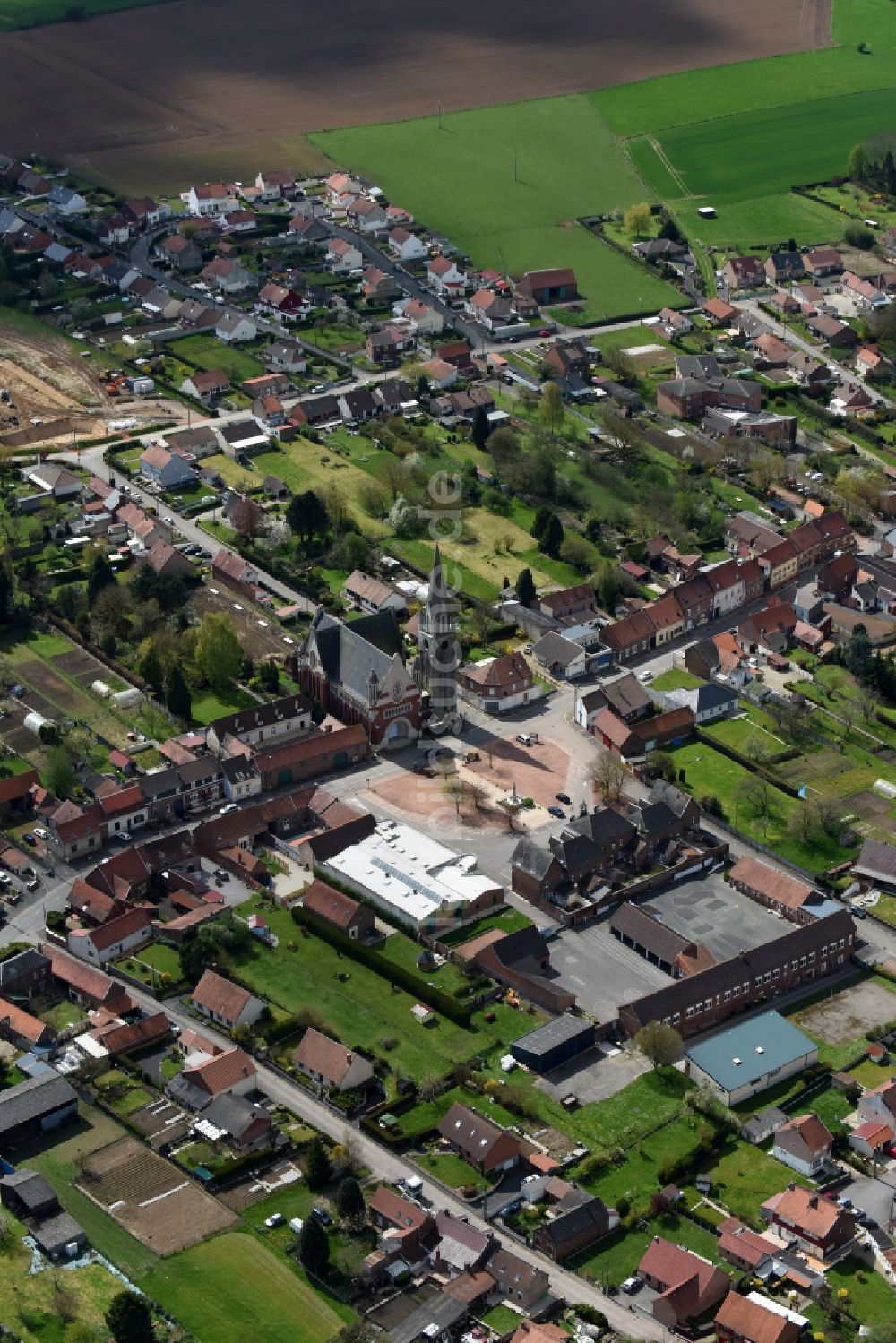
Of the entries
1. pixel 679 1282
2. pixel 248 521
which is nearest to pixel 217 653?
pixel 248 521

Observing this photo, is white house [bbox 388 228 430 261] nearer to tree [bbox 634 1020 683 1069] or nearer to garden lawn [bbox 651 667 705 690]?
garden lawn [bbox 651 667 705 690]

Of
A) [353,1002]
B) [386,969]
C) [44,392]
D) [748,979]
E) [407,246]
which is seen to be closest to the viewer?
[353,1002]

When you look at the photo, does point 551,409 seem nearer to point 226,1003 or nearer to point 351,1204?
point 226,1003

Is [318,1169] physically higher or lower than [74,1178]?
higher

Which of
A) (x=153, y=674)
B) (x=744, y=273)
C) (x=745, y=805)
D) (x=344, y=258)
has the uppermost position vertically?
(x=744, y=273)

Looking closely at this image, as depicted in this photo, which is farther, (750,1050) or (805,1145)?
(750,1050)

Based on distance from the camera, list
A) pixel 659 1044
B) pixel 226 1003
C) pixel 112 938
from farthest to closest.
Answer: pixel 112 938
pixel 226 1003
pixel 659 1044

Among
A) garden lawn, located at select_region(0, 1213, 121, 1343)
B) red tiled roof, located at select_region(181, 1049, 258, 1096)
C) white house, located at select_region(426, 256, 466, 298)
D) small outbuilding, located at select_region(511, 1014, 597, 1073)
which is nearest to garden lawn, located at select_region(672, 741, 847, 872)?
small outbuilding, located at select_region(511, 1014, 597, 1073)
